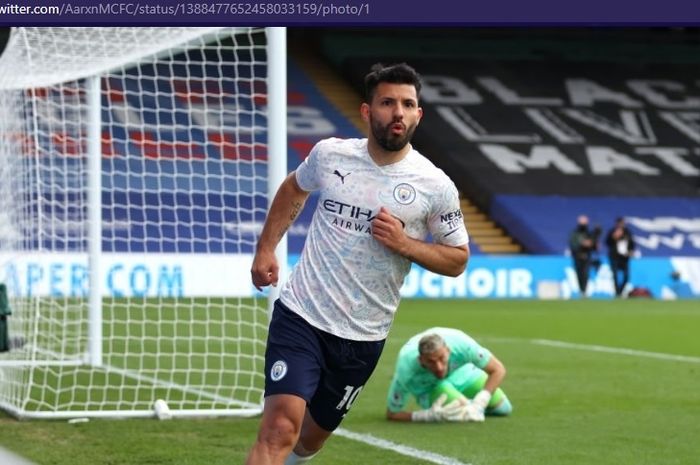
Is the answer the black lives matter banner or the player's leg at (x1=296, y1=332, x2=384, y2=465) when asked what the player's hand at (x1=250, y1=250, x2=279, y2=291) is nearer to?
the player's leg at (x1=296, y1=332, x2=384, y2=465)

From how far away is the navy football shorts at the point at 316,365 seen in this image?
593cm

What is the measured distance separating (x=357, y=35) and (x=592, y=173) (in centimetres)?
820

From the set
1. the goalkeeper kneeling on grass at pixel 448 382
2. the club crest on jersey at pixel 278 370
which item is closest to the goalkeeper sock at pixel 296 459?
the club crest on jersey at pixel 278 370

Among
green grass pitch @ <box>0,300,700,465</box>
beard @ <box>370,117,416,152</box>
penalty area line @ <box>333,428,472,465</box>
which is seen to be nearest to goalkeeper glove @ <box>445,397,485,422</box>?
green grass pitch @ <box>0,300,700,465</box>

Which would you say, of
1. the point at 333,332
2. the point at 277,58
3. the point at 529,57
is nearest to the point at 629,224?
the point at 529,57

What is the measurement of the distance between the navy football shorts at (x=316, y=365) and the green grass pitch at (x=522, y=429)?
213cm

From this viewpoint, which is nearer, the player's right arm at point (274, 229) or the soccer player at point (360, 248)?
the soccer player at point (360, 248)

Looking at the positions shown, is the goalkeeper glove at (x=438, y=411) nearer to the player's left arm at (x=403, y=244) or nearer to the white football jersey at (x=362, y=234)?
the white football jersey at (x=362, y=234)

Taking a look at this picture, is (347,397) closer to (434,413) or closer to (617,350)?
(434,413)

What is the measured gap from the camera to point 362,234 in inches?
240
